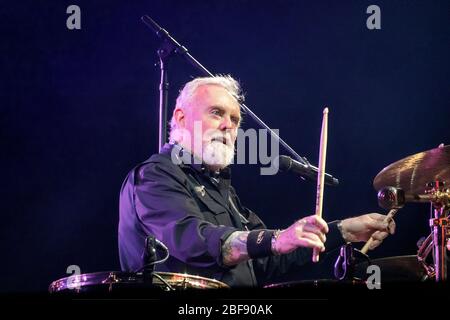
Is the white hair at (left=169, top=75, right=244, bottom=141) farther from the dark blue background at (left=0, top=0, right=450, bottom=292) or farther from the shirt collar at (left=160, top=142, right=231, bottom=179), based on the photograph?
the dark blue background at (left=0, top=0, right=450, bottom=292)

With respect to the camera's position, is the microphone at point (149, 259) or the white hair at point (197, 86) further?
the white hair at point (197, 86)

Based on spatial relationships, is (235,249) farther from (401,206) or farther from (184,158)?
(184,158)

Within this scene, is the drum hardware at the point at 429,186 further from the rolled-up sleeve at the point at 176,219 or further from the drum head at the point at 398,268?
the rolled-up sleeve at the point at 176,219

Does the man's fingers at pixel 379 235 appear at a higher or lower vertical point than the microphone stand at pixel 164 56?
lower

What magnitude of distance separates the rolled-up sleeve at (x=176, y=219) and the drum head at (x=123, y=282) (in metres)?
0.37

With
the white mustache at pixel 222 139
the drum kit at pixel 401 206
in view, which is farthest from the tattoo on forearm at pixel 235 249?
the white mustache at pixel 222 139

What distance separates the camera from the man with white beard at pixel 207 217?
7.22 ft

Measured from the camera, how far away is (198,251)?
7.55 feet

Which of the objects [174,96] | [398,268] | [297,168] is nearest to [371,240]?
[398,268]

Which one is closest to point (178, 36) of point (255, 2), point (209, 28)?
point (209, 28)

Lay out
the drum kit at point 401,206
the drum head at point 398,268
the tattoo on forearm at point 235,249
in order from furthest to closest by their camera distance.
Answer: the drum head at point 398,268 → the tattoo on forearm at point 235,249 → the drum kit at point 401,206

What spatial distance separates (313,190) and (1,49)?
1980 mm

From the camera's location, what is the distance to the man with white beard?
7.22 feet
